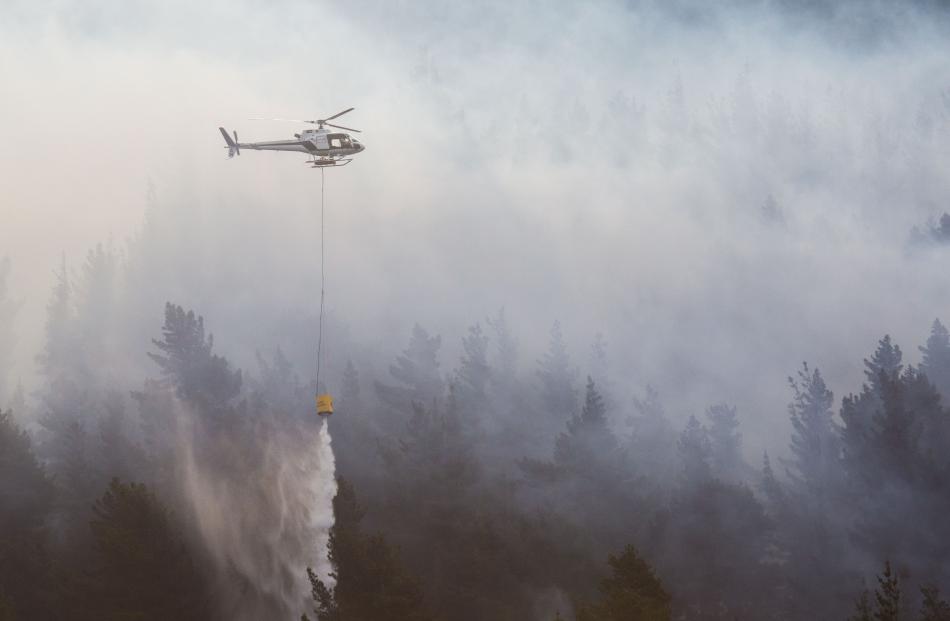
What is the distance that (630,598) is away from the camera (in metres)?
50.0

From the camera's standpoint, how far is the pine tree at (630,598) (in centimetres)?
4956

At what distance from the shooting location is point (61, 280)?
627 feet

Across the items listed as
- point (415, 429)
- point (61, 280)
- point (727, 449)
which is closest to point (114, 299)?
point (61, 280)

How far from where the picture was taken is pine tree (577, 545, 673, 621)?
1951 inches

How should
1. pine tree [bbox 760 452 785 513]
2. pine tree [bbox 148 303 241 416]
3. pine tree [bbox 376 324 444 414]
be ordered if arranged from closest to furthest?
pine tree [bbox 760 452 785 513] → pine tree [bbox 148 303 241 416] → pine tree [bbox 376 324 444 414]

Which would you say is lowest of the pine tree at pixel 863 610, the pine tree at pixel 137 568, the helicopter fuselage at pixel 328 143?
the pine tree at pixel 863 610

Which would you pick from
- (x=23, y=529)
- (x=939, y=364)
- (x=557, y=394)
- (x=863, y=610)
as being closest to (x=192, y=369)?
(x=23, y=529)

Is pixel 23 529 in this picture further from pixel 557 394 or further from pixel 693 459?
pixel 557 394

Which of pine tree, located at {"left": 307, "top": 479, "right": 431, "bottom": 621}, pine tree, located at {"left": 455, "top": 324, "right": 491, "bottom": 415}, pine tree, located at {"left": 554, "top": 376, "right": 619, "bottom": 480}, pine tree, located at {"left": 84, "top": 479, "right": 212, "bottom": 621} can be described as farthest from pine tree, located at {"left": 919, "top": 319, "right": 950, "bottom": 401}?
pine tree, located at {"left": 84, "top": 479, "right": 212, "bottom": 621}

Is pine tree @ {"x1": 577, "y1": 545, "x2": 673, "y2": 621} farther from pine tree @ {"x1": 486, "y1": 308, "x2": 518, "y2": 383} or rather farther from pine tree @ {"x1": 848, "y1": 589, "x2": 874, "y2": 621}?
pine tree @ {"x1": 486, "y1": 308, "x2": 518, "y2": 383}

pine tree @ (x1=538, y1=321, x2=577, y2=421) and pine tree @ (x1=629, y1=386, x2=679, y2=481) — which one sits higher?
pine tree @ (x1=538, y1=321, x2=577, y2=421)

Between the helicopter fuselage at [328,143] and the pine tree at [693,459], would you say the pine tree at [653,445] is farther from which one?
the helicopter fuselage at [328,143]

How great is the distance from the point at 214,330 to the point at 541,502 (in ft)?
383

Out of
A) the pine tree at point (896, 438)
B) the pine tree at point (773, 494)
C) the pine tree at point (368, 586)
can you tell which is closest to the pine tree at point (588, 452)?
the pine tree at point (773, 494)
